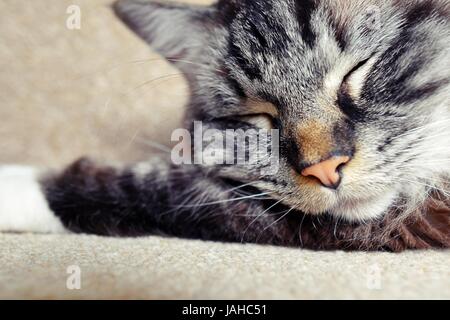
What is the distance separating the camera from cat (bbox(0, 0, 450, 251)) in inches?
40.8

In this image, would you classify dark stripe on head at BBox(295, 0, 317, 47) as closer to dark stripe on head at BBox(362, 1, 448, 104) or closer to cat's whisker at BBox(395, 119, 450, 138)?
dark stripe on head at BBox(362, 1, 448, 104)

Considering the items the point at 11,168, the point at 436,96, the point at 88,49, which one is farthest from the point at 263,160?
the point at 88,49

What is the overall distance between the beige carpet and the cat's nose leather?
0.47 ft

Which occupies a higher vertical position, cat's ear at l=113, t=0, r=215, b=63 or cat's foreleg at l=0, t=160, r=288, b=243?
cat's ear at l=113, t=0, r=215, b=63

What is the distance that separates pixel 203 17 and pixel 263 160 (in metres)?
0.42

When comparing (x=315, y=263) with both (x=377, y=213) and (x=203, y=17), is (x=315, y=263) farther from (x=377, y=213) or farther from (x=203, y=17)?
(x=203, y=17)

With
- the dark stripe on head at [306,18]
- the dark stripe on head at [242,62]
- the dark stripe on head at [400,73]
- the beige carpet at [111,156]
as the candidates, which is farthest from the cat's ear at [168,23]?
the dark stripe on head at [400,73]

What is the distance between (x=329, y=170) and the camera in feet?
3.31

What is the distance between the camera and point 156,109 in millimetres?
1939

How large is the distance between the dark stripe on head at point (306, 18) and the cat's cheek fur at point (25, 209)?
74 cm

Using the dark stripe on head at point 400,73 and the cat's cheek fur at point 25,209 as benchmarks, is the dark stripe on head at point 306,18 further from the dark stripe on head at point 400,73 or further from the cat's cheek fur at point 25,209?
the cat's cheek fur at point 25,209

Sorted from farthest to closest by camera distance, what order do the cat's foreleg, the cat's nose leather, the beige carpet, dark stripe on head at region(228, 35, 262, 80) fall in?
the cat's foreleg < dark stripe on head at region(228, 35, 262, 80) < the cat's nose leather < the beige carpet

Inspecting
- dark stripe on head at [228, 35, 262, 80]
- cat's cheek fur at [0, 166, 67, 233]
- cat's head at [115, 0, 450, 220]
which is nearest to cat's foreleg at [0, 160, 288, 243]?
cat's cheek fur at [0, 166, 67, 233]

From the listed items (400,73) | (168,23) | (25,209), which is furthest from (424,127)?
(25,209)
